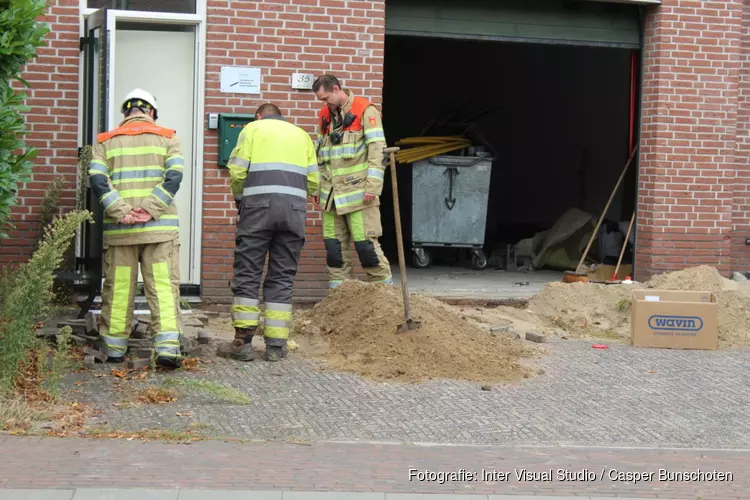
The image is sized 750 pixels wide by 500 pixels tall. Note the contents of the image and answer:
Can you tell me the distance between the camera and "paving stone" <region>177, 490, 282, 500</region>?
5363 mm

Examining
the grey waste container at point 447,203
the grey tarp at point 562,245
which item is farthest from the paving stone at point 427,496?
the grey tarp at point 562,245

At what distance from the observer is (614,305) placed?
1082 cm

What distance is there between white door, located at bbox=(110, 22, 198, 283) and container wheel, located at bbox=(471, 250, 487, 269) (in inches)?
192

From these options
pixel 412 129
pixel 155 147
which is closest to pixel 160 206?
pixel 155 147

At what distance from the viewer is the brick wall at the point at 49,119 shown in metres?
10.2

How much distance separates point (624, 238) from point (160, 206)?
7.32 m

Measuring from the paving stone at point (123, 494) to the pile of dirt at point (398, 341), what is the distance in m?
2.85

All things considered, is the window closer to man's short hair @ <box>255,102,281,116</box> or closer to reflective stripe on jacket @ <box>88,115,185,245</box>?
man's short hair @ <box>255,102,281,116</box>

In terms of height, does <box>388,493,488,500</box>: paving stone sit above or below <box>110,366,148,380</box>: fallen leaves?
below

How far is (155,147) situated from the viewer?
809 centimetres

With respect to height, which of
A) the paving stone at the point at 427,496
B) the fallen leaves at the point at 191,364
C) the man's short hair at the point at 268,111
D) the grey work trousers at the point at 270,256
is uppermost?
the man's short hair at the point at 268,111

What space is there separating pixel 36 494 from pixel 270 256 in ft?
11.9

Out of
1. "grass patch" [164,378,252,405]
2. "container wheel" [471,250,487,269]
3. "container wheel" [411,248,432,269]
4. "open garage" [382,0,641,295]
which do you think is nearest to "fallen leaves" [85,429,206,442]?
"grass patch" [164,378,252,405]

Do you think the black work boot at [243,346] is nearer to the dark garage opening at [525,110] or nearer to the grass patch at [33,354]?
the grass patch at [33,354]
